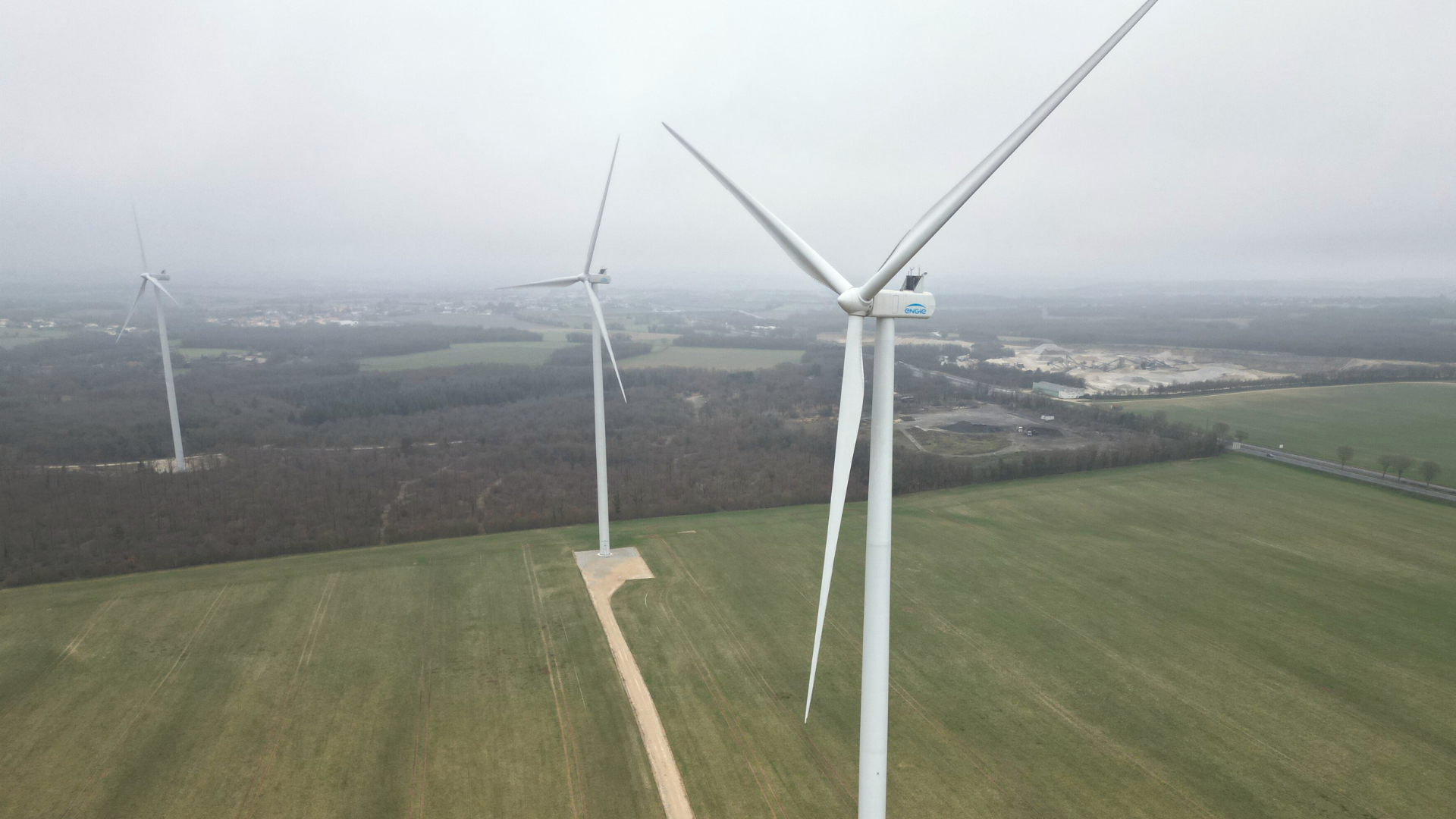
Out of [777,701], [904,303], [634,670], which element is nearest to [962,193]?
[904,303]

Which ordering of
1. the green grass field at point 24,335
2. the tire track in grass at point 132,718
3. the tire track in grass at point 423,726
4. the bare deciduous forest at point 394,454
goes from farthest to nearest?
the green grass field at point 24,335 → the bare deciduous forest at point 394,454 → the tire track in grass at point 423,726 → the tire track in grass at point 132,718

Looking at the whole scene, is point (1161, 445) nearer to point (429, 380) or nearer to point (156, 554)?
point (156, 554)

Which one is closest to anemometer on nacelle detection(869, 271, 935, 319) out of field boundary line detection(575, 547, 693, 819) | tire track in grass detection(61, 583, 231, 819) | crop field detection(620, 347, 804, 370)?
field boundary line detection(575, 547, 693, 819)

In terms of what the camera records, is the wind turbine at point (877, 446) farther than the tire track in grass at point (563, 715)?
No

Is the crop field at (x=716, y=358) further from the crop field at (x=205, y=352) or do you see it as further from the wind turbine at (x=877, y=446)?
the wind turbine at (x=877, y=446)

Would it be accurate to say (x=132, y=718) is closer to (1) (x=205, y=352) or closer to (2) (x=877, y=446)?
(2) (x=877, y=446)

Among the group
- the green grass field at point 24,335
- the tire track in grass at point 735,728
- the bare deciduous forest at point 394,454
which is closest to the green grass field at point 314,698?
the tire track in grass at point 735,728
